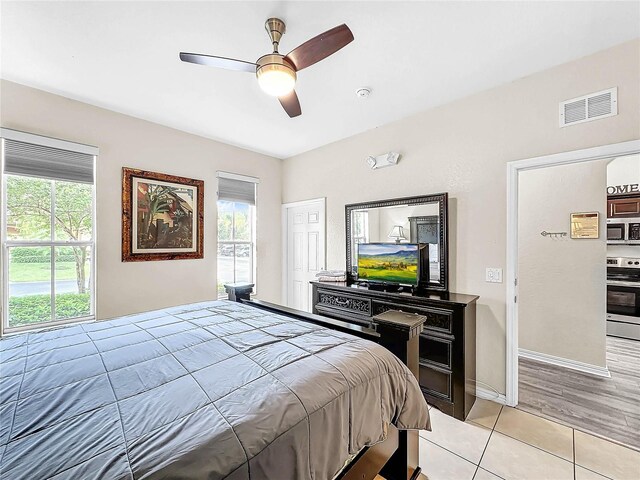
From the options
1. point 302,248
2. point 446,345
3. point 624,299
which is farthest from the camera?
point 302,248

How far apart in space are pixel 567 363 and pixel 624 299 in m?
1.70

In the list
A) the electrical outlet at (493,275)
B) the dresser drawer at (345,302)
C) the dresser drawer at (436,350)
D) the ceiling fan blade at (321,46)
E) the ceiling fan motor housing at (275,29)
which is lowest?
the dresser drawer at (436,350)

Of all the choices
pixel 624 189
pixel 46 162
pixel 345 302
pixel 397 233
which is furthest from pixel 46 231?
pixel 624 189

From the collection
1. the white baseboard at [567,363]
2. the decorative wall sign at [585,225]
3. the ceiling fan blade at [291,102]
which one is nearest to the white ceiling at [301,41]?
the ceiling fan blade at [291,102]

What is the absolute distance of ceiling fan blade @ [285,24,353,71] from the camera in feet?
4.87

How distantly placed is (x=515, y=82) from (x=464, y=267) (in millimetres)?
1675

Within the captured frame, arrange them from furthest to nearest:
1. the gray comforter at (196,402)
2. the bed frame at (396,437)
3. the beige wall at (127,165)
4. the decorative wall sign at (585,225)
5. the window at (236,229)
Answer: the window at (236,229)
the decorative wall sign at (585,225)
the beige wall at (127,165)
the bed frame at (396,437)
the gray comforter at (196,402)

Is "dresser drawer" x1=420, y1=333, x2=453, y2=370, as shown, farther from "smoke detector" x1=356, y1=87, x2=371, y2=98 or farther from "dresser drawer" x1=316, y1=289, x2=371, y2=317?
"smoke detector" x1=356, y1=87, x2=371, y2=98

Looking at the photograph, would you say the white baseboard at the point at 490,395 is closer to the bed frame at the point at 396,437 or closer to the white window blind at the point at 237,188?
the bed frame at the point at 396,437

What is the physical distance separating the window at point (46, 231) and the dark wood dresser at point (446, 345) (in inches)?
121

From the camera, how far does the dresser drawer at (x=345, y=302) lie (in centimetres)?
298

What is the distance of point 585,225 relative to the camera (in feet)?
10.3

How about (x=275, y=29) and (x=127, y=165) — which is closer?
(x=275, y=29)

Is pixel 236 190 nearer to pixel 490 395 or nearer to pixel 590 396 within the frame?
pixel 490 395
